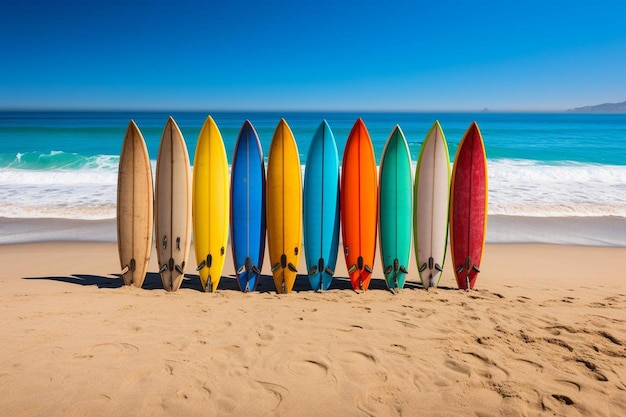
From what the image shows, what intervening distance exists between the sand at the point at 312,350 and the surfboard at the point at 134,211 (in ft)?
0.77

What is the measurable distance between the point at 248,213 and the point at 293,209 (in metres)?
0.43

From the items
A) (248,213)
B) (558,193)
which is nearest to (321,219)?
(248,213)

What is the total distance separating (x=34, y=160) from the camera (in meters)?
18.2

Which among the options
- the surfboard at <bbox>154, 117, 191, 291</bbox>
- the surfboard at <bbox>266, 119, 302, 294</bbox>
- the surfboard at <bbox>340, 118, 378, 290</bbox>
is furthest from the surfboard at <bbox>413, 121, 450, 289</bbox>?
the surfboard at <bbox>154, 117, 191, 291</bbox>

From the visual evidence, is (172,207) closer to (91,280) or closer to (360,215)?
(91,280)

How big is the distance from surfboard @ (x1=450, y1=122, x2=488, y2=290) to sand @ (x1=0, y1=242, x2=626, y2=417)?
27 centimetres

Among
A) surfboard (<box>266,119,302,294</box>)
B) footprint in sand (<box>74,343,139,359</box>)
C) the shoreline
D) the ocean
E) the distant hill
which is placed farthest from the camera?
the distant hill

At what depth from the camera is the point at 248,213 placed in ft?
14.3

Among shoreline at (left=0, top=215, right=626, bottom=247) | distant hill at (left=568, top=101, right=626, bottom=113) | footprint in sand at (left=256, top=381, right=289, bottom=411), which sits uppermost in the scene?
distant hill at (left=568, top=101, right=626, bottom=113)

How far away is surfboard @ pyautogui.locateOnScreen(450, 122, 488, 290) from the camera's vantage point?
4.37m

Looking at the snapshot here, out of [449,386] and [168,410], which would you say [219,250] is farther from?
[449,386]

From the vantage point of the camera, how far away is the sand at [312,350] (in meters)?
2.43

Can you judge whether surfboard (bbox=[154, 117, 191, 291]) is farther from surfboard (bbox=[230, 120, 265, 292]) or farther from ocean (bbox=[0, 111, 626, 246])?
ocean (bbox=[0, 111, 626, 246])

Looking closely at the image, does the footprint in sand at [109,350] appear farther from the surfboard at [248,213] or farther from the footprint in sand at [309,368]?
the surfboard at [248,213]
